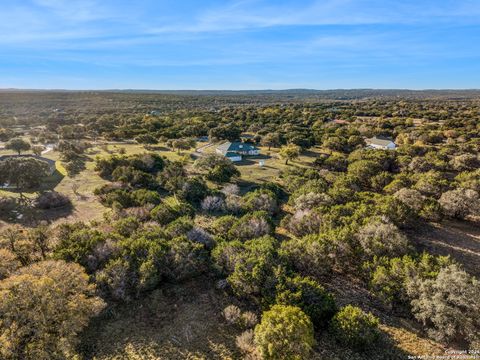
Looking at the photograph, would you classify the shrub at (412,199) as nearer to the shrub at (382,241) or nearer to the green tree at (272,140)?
the shrub at (382,241)

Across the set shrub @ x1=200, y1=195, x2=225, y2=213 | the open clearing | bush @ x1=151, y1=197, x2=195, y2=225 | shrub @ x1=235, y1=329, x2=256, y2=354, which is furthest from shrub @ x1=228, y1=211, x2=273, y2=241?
the open clearing

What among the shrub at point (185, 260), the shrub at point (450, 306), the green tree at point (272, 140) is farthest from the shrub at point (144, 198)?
the green tree at point (272, 140)

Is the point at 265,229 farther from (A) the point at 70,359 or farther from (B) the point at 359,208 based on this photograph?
(A) the point at 70,359

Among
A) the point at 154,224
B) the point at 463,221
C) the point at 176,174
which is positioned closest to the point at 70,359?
the point at 154,224

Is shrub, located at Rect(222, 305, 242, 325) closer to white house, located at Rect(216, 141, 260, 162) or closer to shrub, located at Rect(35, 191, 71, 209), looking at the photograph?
shrub, located at Rect(35, 191, 71, 209)

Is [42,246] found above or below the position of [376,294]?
above
